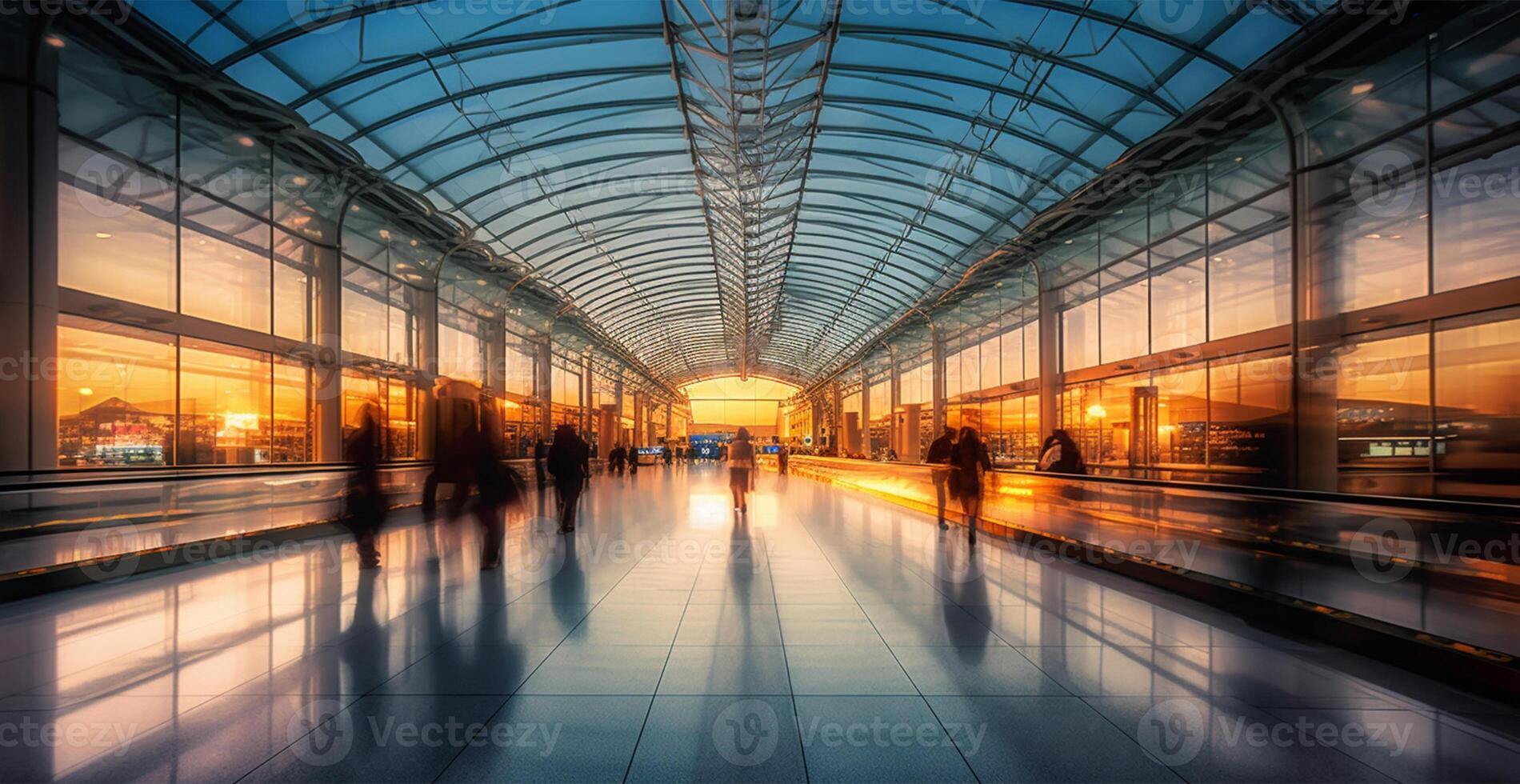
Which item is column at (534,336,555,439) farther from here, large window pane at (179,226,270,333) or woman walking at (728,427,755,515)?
woman walking at (728,427,755,515)

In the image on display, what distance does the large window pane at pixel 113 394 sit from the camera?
470 inches

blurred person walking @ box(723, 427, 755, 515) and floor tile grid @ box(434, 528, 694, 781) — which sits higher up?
blurred person walking @ box(723, 427, 755, 515)

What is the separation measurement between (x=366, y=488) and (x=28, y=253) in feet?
20.6

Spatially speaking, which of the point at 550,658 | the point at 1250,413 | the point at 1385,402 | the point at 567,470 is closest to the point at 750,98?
the point at 567,470

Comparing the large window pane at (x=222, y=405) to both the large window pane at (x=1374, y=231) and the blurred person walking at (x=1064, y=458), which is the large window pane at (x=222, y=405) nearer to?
the blurred person walking at (x=1064, y=458)

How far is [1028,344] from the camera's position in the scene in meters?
25.0

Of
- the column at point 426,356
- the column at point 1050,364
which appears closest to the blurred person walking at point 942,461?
the column at point 1050,364

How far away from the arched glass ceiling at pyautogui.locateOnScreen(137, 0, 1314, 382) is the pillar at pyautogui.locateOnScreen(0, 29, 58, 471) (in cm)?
238

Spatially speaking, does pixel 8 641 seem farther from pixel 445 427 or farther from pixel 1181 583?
pixel 1181 583

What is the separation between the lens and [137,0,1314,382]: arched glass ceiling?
13125 millimetres

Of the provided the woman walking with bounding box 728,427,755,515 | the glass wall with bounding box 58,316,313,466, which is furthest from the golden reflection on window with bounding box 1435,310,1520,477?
the glass wall with bounding box 58,316,313,466

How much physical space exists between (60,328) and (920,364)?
107 ft

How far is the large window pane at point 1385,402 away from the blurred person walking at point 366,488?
1430 cm

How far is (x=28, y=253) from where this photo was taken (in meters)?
10.1
